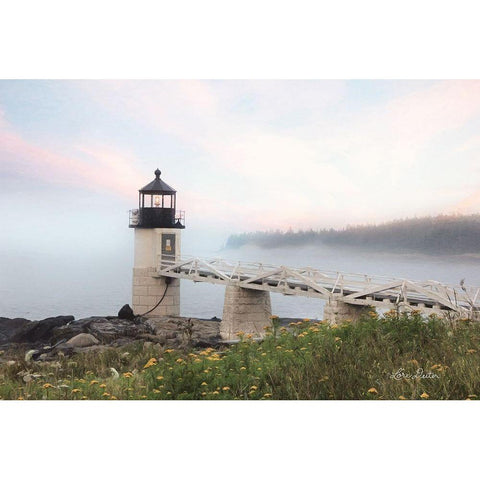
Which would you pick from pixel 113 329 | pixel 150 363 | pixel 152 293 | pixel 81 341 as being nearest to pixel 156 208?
pixel 152 293

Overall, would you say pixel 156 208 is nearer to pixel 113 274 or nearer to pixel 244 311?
pixel 113 274

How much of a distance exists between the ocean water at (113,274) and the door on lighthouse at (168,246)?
1794mm

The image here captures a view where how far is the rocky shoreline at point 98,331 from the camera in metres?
16.8

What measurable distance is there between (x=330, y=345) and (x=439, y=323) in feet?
5.02

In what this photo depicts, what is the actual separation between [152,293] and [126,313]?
6.79ft

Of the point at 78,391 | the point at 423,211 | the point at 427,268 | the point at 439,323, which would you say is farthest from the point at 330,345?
the point at 427,268

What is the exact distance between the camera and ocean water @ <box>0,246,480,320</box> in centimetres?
1414

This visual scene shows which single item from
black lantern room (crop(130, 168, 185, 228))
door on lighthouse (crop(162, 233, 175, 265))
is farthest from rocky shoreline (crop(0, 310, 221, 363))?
black lantern room (crop(130, 168, 185, 228))

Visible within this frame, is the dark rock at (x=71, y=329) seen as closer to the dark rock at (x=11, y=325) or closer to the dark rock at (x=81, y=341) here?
the dark rock at (x=81, y=341)

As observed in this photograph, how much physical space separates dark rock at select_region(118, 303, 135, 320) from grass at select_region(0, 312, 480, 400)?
36.9ft

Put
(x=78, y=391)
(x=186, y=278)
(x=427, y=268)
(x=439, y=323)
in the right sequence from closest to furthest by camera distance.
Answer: (x=78, y=391) < (x=439, y=323) < (x=427, y=268) < (x=186, y=278)

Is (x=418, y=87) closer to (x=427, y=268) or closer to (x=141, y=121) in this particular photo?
(x=427, y=268)

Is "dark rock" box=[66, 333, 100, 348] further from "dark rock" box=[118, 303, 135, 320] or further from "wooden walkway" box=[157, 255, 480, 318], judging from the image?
"wooden walkway" box=[157, 255, 480, 318]

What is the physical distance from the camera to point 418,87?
39.5 ft
